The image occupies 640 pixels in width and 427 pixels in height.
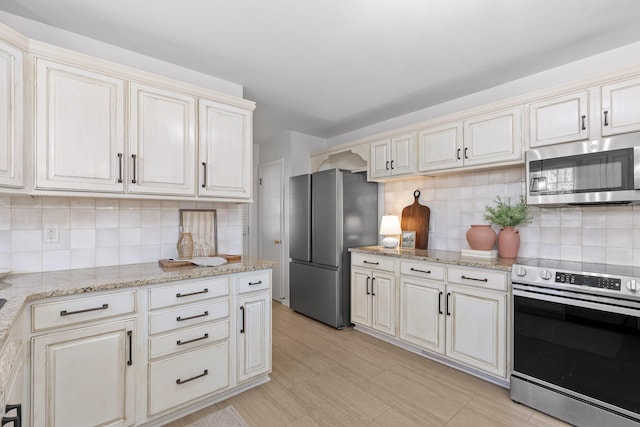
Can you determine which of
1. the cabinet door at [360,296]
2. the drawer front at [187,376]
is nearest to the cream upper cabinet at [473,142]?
the cabinet door at [360,296]

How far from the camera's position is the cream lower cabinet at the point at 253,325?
215 cm

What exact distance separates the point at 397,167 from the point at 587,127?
154 centimetres

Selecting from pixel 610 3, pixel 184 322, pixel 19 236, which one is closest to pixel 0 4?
pixel 19 236

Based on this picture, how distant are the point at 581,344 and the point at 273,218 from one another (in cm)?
364

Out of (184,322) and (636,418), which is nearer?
(636,418)

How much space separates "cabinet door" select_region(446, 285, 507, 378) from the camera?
2.21 m

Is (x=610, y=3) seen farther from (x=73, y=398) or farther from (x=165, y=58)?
(x=73, y=398)

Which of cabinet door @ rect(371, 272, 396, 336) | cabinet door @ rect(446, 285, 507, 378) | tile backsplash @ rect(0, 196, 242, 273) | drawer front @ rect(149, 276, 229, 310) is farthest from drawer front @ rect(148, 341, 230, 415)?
cabinet door @ rect(446, 285, 507, 378)

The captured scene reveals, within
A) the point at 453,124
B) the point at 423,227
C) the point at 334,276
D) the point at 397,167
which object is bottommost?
the point at 334,276

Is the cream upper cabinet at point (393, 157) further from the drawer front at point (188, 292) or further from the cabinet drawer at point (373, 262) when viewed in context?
the drawer front at point (188, 292)

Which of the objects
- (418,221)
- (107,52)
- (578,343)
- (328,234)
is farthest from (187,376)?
(418,221)

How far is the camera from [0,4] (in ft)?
5.78

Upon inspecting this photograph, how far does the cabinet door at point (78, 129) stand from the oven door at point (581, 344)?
2882mm

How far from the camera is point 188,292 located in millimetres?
1910
